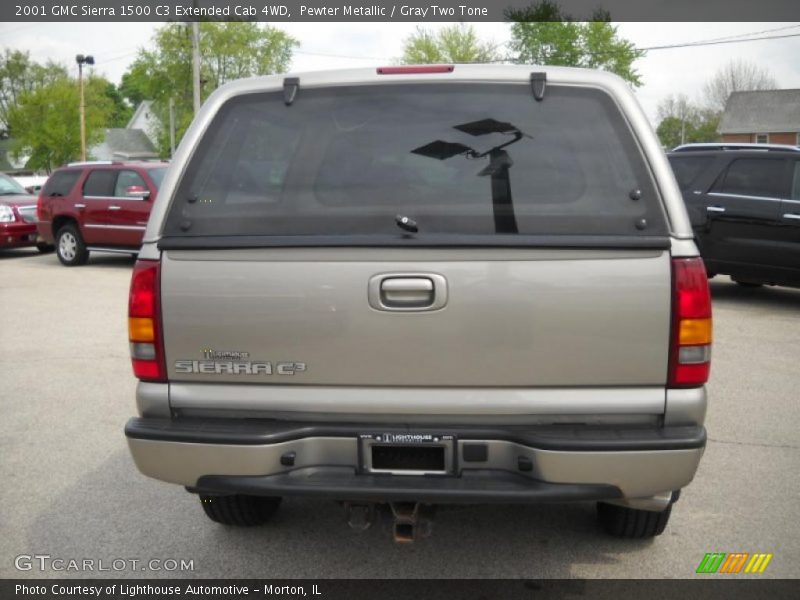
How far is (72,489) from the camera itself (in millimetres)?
4426

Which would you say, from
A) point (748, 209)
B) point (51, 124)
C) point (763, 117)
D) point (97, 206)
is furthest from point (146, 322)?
point (763, 117)

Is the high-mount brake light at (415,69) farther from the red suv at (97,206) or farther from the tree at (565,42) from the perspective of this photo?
the tree at (565,42)

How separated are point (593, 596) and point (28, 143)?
219 ft

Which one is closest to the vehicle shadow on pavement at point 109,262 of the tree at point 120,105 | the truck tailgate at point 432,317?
the truck tailgate at point 432,317

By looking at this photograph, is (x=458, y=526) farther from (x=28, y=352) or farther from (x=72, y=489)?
(x=28, y=352)

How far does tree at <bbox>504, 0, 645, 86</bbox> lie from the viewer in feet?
180

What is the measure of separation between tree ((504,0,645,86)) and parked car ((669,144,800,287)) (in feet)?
152

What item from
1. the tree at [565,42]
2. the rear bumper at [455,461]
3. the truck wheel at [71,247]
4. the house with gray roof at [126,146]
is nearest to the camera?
the rear bumper at [455,461]

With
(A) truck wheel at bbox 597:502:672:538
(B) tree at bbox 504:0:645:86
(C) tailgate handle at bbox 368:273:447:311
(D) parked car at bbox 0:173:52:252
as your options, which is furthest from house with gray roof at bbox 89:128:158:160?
(C) tailgate handle at bbox 368:273:447:311

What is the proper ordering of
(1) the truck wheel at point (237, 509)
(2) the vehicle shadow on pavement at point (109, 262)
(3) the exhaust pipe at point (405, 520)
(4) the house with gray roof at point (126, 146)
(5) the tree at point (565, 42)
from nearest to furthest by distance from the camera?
(3) the exhaust pipe at point (405, 520) < (1) the truck wheel at point (237, 509) < (2) the vehicle shadow on pavement at point (109, 262) < (5) the tree at point (565, 42) < (4) the house with gray roof at point (126, 146)

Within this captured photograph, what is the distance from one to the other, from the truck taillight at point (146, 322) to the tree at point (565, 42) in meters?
54.4

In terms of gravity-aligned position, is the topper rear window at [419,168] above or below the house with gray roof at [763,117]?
below

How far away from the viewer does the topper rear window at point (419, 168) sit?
289 centimetres

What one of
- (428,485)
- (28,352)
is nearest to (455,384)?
(428,485)
